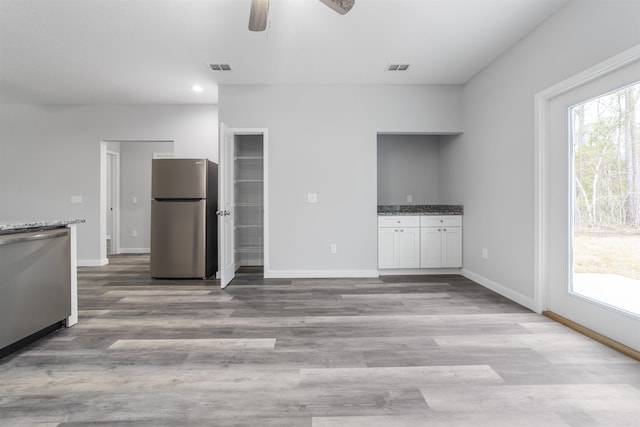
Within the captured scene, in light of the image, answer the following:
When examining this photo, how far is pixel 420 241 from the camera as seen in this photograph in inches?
162

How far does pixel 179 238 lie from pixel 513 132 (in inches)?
161

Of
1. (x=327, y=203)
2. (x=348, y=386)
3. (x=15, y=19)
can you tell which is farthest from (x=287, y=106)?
(x=348, y=386)

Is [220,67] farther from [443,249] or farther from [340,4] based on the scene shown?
[443,249]

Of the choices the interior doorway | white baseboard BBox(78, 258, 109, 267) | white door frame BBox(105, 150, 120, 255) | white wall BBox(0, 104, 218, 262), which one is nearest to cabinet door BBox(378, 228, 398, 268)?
the interior doorway

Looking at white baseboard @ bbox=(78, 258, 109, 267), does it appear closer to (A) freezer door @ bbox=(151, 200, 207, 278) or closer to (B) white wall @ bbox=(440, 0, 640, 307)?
(A) freezer door @ bbox=(151, 200, 207, 278)

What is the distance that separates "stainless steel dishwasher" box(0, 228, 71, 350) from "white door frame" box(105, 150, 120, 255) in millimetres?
4322

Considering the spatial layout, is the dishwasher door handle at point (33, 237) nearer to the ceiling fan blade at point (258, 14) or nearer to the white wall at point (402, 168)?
the ceiling fan blade at point (258, 14)

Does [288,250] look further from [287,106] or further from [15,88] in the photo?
[15,88]

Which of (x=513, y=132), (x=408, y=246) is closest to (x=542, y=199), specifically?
(x=513, y=132)

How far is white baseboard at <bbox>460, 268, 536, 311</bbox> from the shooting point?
2803 mm

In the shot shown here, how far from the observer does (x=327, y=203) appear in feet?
13.2

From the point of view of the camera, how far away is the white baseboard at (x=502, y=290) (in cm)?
280

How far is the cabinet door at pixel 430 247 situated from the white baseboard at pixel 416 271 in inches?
4.2

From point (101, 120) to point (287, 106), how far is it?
3110 mm
